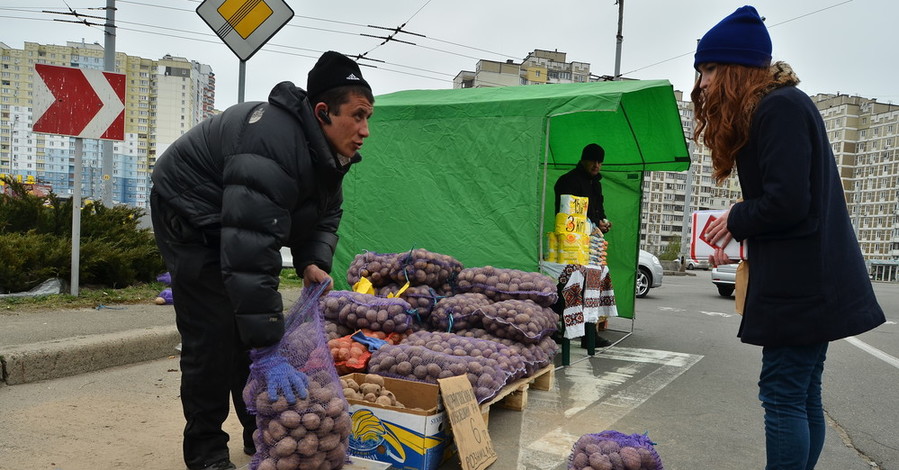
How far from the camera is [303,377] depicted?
245 cm

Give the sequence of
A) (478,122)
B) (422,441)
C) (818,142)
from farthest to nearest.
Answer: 1. (478,122)
2. (422,441)
3. (818,142)

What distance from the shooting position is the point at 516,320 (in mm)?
4473

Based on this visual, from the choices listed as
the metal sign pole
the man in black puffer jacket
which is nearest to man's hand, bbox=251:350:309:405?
the man in black puffer jacket

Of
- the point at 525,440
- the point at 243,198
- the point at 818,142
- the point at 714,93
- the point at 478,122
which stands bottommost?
the point at 525,440

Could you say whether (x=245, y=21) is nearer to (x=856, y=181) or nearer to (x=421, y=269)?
(x=421, y=269)

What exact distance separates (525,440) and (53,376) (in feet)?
10.5

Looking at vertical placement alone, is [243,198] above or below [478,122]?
below

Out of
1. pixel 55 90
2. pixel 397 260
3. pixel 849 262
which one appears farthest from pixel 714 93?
pixel 55 90

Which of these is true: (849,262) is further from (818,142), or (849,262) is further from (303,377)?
(303,377)

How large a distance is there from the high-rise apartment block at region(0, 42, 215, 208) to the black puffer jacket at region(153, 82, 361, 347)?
52.1 meters

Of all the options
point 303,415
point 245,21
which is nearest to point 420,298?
point 303,415

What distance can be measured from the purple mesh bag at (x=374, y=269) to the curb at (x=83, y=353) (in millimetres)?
1589

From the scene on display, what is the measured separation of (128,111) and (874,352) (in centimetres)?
6635

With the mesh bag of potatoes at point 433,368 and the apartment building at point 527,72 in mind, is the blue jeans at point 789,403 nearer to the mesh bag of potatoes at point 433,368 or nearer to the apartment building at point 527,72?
the mesh bag of potatoes at point 433,368
